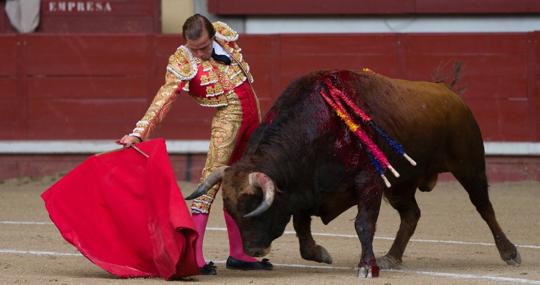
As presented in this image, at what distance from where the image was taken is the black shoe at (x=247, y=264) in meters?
6.05

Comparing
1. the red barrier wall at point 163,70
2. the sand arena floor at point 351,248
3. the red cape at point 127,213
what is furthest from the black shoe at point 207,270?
the red barrier wall at point 163,70

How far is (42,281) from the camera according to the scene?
5410 mm

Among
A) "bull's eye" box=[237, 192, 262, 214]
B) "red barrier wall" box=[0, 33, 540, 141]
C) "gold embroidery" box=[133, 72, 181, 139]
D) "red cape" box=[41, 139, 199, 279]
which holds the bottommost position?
"red barrier wall" box=[0, 33, 540, 141]

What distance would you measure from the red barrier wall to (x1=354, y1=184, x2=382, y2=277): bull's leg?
4.99 m

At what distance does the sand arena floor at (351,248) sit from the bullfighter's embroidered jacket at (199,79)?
73cm

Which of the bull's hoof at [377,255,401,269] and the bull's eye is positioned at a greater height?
the bull's eye

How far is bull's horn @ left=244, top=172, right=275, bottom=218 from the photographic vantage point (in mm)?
5406

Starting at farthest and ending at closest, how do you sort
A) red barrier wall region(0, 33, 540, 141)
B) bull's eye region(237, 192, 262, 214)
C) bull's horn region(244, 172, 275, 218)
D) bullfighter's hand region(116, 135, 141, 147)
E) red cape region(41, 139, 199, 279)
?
red barrier wall region(0, 33, 540, 141) → bullfighter's hand region(116, 135, 141, 147) → red cape region(41, 139, 199, 279) → bull's eye region(237, 192, 262, 214) → bull's horn region(244, 172, 275, 218)

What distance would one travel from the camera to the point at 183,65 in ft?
19.2

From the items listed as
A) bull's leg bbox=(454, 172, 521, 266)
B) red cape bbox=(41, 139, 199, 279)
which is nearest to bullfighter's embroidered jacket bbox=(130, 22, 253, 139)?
red cape bbox=(41, 139, 199, 279)

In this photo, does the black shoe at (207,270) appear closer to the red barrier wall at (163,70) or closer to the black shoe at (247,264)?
the black shoe at (247,264)

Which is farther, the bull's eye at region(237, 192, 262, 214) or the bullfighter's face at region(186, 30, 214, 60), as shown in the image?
the bullfighter's face at region(186, 30, 214, 60)

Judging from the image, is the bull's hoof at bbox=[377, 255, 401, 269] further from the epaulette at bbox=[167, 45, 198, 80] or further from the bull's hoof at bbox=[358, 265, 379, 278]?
the epaulette at bbox=[167, 45, 198, 80]

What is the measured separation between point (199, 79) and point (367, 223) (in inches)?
37.9
